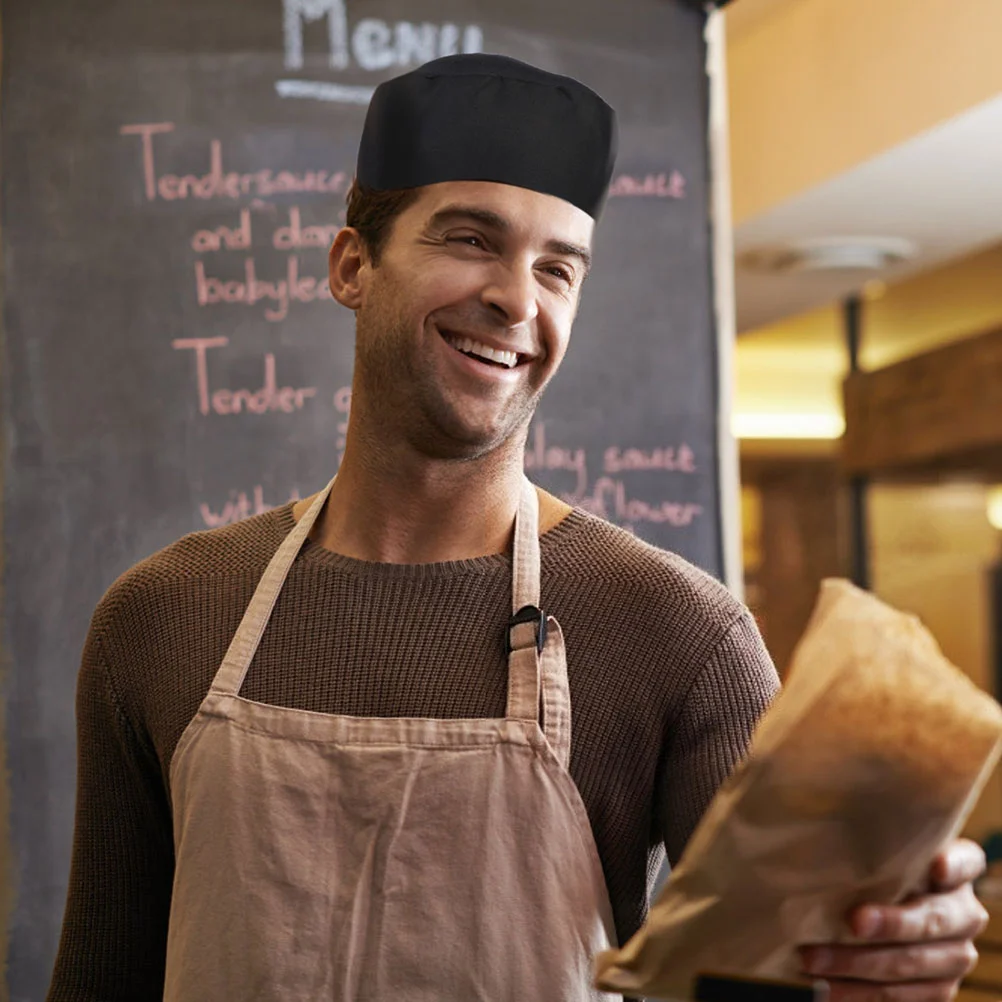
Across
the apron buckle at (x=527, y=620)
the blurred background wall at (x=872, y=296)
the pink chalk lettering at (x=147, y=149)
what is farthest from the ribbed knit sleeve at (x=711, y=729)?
the blurred background wall at (x=872, y=296)

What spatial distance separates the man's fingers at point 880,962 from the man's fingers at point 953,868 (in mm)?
39

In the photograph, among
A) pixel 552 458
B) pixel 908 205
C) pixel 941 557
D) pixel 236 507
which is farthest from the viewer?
pixel 941 557

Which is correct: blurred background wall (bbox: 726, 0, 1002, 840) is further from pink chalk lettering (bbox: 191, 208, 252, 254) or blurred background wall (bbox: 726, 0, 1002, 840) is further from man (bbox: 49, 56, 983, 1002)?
man (bbox: 49, 56, 983, 1002)

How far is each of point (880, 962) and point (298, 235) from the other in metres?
1.73

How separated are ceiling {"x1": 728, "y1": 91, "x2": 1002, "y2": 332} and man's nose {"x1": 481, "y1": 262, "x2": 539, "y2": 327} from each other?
213 centimetres

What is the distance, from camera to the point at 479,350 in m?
1.20

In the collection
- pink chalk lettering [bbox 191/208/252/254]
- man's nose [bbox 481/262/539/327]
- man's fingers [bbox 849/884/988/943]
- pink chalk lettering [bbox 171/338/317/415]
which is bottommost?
man's fingers [bbox 849/884/988/943]

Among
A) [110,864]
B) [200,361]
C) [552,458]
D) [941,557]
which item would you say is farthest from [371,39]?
[941,557]

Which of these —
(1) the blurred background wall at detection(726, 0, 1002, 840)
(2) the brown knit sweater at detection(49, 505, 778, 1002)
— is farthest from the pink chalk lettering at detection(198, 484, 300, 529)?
(1) the blurred background wall at detection(726, 0, 1002, 840)

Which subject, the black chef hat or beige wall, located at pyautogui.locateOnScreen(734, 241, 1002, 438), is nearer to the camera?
the black chef hat

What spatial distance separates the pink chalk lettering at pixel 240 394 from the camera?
2299 millimetres

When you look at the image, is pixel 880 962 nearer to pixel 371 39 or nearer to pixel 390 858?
pixel 390 858

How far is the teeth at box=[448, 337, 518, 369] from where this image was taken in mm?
1194

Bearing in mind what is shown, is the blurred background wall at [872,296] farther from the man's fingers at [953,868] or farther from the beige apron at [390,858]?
the man's fingers at [953,868]
